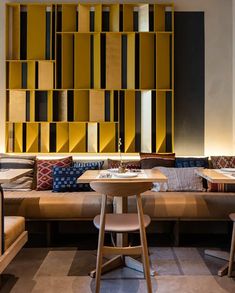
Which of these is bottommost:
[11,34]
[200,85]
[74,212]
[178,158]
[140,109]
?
[74,212]

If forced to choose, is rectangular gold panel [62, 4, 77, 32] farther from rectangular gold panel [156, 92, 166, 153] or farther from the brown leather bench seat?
the brown leather bench seat

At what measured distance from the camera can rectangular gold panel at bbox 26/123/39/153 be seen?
13.5 ft

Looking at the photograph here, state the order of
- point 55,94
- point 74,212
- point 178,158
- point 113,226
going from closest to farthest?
point 113,226
point 74,212
point 178,158
point 55,94

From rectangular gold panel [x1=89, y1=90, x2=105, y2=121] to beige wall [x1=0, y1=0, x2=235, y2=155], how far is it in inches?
40.5

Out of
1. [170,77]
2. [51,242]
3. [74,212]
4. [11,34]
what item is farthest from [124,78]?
[51,242]

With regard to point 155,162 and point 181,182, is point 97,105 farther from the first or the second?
point 181,182

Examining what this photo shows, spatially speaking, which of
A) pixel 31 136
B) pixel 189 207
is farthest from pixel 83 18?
pixel 189 207

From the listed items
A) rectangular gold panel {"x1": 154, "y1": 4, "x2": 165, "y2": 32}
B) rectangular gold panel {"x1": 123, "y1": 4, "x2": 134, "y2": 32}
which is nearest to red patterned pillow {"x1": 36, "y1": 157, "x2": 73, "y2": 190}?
rectangular gold panel {"x1": 123, "y1": 4, "x2": 134, "y2": 32}

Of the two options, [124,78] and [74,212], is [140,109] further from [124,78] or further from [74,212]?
[74,212]

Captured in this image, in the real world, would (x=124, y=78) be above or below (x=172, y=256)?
above

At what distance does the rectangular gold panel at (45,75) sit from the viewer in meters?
4.09

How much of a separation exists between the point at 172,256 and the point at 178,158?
1240 mm

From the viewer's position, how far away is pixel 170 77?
411 cm

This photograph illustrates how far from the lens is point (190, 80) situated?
4.16 metres
